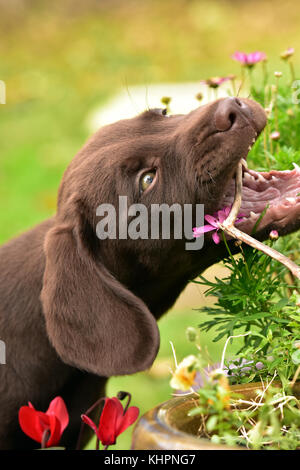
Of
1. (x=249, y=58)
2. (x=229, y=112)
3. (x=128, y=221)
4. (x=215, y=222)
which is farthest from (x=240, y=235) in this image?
(x=249, y=58)

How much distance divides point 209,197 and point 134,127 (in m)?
0.41

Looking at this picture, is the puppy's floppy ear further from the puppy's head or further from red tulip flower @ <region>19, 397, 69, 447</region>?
red tulip flower @ <region>19, 397, 69, 447</region>

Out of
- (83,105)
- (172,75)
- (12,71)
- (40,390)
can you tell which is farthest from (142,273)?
(12,71)

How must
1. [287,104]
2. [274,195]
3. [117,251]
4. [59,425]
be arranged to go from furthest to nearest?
[287,104]
[117,251]
[274,195]
[59,425]

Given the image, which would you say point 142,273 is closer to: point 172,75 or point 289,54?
point 289,54

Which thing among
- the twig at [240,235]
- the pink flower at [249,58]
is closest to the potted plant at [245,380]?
the twig at [240,235]

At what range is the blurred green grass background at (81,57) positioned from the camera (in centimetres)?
817

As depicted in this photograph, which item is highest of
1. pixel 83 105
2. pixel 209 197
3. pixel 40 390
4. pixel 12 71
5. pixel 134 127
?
pixel 12 71

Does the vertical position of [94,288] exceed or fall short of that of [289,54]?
it falls short

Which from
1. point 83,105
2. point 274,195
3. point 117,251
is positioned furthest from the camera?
point 83,105

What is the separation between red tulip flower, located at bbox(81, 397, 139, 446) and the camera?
1.77 m

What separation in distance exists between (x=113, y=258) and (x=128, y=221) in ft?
0.47

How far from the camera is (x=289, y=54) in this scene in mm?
2523

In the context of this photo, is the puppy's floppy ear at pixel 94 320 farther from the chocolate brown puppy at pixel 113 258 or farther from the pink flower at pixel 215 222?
the pink flower at pixel 215 222
